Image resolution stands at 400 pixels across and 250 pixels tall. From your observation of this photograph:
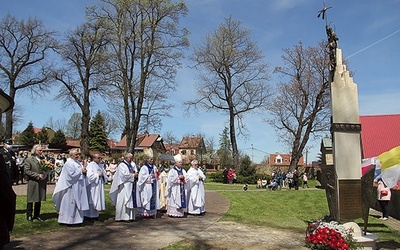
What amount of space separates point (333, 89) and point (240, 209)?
8161 millimetres

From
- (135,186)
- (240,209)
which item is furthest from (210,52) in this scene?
(135,186)

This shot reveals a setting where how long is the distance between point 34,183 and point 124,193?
269 centimetres

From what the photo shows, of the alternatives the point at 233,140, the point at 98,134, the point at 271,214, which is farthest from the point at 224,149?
the point at 271,214

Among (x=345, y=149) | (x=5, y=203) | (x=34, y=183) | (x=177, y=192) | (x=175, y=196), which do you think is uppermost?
(x=345, y=149)

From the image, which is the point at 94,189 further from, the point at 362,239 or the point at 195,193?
the point at 362,239

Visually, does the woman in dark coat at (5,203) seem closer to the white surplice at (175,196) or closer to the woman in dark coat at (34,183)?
the woman in dark coat at (34,183)

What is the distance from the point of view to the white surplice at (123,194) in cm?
1214

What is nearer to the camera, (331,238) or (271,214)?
(331,238)

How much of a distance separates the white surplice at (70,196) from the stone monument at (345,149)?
6691 mm

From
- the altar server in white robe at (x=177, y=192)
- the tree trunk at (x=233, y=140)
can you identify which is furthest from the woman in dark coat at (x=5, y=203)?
the tree trunk at (x=233, y=140)

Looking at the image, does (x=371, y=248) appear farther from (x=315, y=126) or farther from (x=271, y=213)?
(x=315, y=126)

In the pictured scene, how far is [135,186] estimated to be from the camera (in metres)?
12.7

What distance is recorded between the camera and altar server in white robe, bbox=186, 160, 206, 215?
46.9 feet

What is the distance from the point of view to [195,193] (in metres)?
14.4
